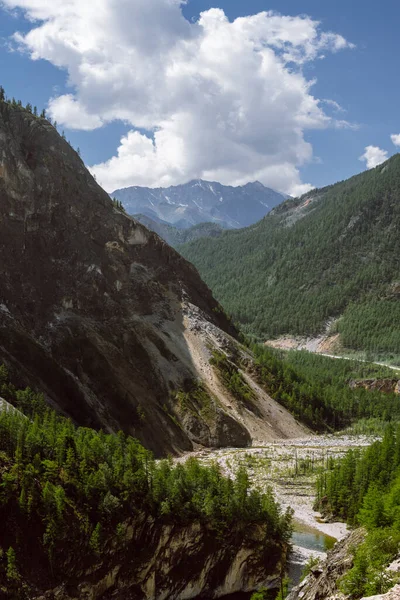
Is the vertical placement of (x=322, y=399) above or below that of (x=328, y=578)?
below

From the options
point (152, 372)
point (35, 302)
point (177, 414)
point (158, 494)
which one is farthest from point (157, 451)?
point (158, 494)

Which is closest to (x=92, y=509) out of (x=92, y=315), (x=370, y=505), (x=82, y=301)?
(x=370, y=505)

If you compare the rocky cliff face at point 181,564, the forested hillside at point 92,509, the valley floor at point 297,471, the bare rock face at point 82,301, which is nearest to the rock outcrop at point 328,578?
the rocky cliff face at point 181,564

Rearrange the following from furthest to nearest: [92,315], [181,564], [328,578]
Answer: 1. [92,315]
2. [181,564]
3. [328,578]

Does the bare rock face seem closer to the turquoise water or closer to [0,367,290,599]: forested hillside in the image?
the turquoise water

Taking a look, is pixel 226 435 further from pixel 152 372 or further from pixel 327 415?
pixel 327 415

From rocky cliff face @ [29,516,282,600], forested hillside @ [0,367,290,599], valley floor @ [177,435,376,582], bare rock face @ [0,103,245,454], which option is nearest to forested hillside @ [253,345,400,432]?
valley floor @ [177,435,376,582]

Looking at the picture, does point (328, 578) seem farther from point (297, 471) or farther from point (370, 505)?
point (297, 471)
